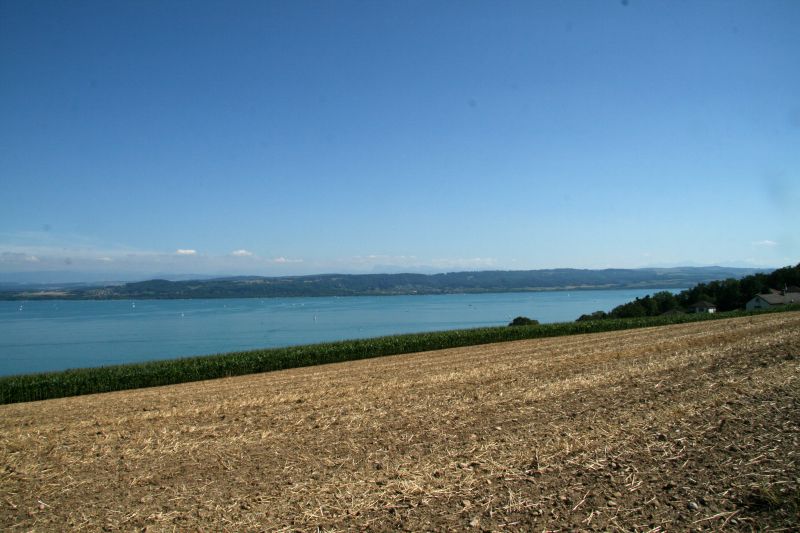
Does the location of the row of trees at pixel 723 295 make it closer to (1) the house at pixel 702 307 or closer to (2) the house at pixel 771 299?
(1) the house at pixel 702 307

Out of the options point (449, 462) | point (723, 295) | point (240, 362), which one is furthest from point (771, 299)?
point (449, 462)

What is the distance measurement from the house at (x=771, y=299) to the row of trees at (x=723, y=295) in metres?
5.45

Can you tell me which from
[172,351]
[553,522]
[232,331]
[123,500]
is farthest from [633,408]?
[232,331]

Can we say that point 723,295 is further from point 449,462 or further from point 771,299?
point 449,462

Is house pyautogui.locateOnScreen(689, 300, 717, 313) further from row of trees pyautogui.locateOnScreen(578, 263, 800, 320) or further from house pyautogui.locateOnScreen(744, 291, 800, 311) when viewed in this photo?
house pyautogui.locateOnScreen(744, 291, 800, 311)

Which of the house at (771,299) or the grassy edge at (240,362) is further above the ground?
the house at (771,299)

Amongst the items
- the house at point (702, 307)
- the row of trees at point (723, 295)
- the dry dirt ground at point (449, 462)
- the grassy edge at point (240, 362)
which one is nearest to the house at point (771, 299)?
the row of trees at point (723, 295)

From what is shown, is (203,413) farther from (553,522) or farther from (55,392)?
(55,392)

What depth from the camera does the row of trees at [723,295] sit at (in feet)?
286

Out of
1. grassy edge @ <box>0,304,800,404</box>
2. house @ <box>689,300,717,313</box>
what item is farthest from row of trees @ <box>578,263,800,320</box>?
grassy edge @ <box>0,304,800,404</box>

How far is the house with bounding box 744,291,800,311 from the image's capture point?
75562mm

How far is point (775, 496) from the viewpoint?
553cm

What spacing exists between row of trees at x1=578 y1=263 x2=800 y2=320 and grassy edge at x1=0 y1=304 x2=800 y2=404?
45.2 metres

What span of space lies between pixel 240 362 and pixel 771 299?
77571mm
